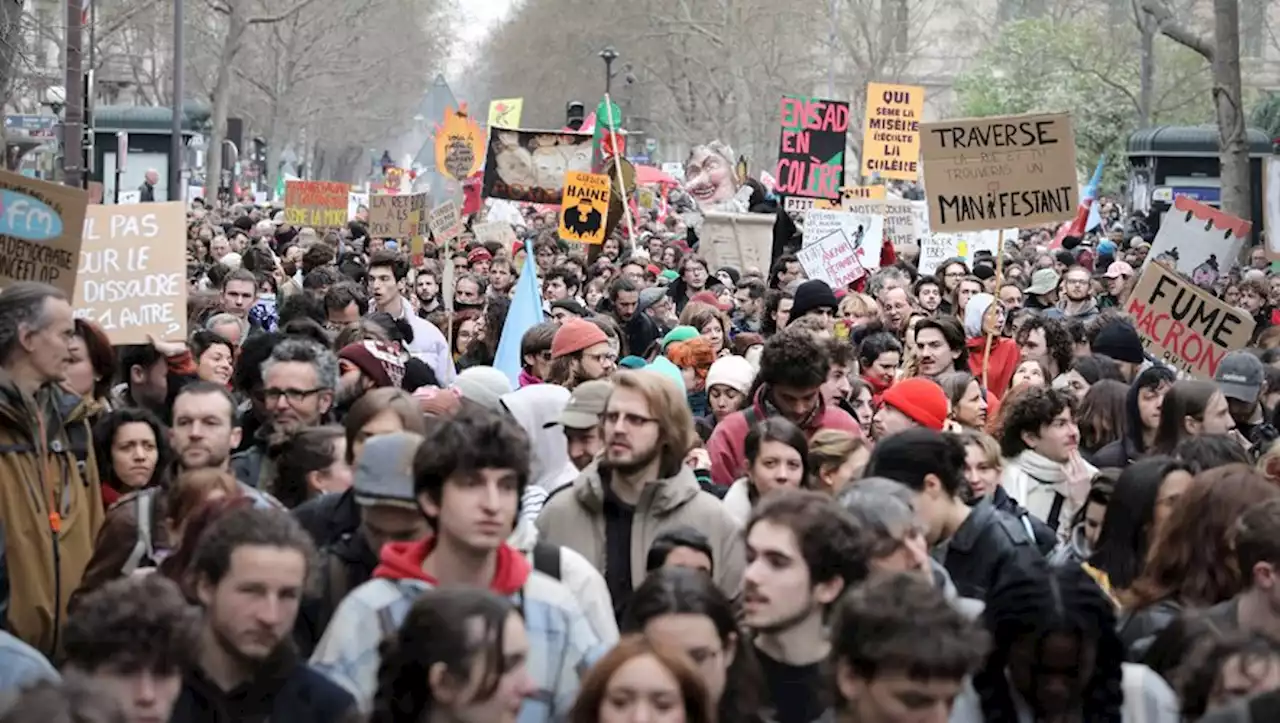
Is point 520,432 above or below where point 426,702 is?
above

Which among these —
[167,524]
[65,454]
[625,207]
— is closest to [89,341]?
[65,454]

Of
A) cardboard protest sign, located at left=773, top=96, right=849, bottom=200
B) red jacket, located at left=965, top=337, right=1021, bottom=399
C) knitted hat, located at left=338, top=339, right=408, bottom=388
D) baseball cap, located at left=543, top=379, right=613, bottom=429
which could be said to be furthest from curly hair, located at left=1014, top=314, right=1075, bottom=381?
cardboard protest sign, located at left=773, top=96, right=849, bottom=200

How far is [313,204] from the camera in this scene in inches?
1072

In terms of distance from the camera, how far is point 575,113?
35719 millimetres

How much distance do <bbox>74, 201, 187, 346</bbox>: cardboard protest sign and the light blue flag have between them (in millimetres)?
2479

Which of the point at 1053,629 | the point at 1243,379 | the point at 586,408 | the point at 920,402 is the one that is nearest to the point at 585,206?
the point at 1243,379

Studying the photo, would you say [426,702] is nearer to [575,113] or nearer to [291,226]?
[291,226]

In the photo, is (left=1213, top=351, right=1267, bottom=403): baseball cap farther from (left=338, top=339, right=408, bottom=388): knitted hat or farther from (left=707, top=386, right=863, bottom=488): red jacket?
(left=338, top=339, right=408, bottom=388): knitted hat

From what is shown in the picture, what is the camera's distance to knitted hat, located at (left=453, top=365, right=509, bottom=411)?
8.89 m

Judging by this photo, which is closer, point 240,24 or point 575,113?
point 575,113

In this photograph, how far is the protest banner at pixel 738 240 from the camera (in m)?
22.9

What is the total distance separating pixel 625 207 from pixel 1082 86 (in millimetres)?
38800

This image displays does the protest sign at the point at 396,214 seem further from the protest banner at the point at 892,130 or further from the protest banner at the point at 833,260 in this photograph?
the protest banner at the point at 892,130

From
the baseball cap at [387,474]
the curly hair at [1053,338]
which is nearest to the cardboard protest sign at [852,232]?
the curly hair at [1053,338]
